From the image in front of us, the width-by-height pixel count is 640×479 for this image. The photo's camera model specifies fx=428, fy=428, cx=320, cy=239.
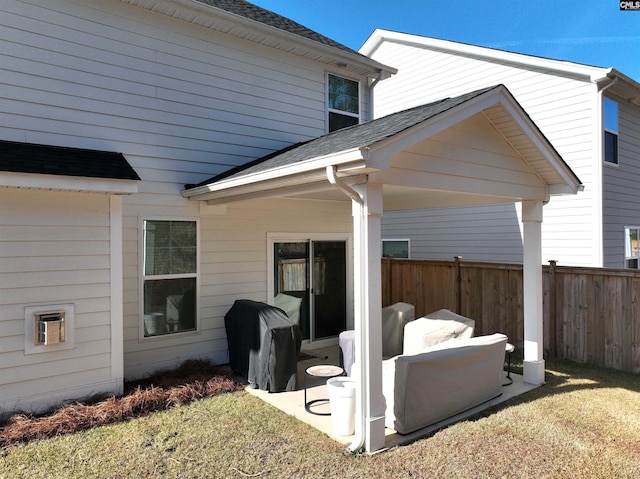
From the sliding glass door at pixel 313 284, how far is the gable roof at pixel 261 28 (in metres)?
3.41

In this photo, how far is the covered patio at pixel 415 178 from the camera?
3.95m

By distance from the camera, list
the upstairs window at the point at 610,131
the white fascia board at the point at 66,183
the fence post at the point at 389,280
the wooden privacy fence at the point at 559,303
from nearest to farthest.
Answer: the white fascia board at the point at 66,183 < the wooden privacy fence at the point at 559,303 < the upstairs window at the point at 610,131 < the fence post at the point at 389,280

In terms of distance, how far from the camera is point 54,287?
4.83m

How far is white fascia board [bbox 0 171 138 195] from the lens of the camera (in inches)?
171

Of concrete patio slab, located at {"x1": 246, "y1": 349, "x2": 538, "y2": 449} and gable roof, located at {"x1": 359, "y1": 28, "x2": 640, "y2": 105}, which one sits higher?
gable roof, located at {"x1": 359, "y1": 28, "x2": 640, "y2": 105}

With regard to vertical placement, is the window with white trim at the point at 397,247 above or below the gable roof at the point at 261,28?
below

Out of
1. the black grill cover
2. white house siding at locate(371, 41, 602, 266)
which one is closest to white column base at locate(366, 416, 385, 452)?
the black grill cover

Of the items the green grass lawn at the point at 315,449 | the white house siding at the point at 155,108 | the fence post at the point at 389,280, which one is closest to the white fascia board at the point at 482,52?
the fence post at the point at 389,280

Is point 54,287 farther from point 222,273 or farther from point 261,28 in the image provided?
point 261,28

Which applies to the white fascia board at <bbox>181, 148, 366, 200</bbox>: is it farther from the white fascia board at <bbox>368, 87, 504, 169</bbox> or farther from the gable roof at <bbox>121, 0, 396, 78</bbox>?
the gable roof at <bbox>121, 0, 396, 78</bbox>

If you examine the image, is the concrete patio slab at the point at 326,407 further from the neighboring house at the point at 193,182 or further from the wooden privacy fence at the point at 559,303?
the wooden privacy fence at the point at 559,303

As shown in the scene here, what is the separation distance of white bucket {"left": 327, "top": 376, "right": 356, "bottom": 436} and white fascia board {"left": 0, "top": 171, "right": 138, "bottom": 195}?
329 centimetres

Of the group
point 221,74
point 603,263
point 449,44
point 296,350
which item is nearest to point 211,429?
point 296,350

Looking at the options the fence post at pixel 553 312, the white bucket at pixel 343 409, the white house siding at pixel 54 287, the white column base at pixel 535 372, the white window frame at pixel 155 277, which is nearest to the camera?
the white bucket at pixel 343 409
